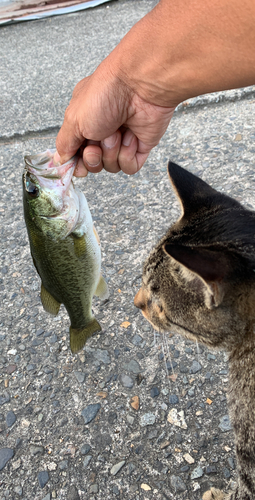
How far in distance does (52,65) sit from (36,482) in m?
5.62

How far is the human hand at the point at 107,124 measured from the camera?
1.87 m

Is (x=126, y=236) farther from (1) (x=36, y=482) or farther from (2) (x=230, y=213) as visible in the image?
(1) (x=36, y=482)

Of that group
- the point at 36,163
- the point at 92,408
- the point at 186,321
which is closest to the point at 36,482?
the point at 92,408

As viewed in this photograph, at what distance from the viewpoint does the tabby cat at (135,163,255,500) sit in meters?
1.44


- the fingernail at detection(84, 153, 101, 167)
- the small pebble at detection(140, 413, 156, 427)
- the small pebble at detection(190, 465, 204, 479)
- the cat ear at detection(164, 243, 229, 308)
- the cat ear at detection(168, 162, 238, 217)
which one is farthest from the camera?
the small pebble at detection(140, 413, 156, 427)

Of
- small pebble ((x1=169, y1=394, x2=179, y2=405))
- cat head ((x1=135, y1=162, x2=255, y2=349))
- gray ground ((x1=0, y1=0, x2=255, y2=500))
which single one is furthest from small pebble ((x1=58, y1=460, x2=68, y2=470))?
cat head ((x1=135, y1=162, x2=255, y2=349))

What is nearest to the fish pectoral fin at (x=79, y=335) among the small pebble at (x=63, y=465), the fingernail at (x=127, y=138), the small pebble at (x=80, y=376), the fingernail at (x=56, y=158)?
the small pebble at (x=80, y=376)

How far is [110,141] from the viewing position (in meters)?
2.17

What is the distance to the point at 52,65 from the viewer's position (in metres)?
5.85

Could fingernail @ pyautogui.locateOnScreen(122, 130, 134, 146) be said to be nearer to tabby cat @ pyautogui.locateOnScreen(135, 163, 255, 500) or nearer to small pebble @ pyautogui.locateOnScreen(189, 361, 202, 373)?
tabby cat @ pyautogui.locateOnScreen(135, 163, 255, 500)

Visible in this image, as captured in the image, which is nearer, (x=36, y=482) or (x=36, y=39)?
(x=36, y=482)

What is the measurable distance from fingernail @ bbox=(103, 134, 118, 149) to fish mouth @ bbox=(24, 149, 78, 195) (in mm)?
229

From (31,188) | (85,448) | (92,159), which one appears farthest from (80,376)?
(92,159)

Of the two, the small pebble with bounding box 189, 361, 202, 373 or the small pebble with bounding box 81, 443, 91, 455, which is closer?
the small pebble with bounding box 81, 443, 91, 455
